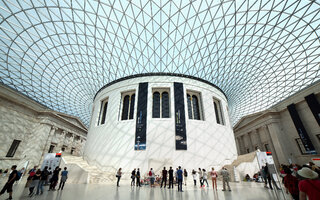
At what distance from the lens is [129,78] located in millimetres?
25234

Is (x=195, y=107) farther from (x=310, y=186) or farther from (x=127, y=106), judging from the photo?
(x=310, y=186)

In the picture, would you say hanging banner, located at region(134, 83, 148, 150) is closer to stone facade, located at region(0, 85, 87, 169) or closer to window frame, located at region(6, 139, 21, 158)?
stone facade, located at region(0, 85, 87, 169)

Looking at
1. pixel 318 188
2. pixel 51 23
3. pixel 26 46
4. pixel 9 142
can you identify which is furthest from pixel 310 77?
pixel 9 142

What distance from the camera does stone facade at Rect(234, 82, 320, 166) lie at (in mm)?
23625

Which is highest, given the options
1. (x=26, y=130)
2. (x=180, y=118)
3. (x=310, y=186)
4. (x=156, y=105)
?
(x=156, y=105)

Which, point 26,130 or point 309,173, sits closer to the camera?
point 309,173

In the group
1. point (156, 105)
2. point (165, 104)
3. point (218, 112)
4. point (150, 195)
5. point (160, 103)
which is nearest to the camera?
point (150, 195)

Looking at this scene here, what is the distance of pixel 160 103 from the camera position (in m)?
22.7

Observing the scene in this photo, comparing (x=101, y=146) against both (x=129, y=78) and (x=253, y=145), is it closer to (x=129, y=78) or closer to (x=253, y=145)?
(x=129, y=78)

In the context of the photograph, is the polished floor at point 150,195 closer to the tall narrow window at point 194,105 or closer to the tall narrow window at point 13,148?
the tall narrow window at point 194,105

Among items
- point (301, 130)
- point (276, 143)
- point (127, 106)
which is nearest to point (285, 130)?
point (276, 143)

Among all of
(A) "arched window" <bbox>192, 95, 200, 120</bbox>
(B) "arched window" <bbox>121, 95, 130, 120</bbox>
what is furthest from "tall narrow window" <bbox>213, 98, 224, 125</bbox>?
(B) "arched window" <bbox>121, 95, 130, 120</bbox>

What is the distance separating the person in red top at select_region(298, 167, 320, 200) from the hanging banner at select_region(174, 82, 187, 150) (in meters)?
17.3

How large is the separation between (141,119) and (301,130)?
3050 cm
